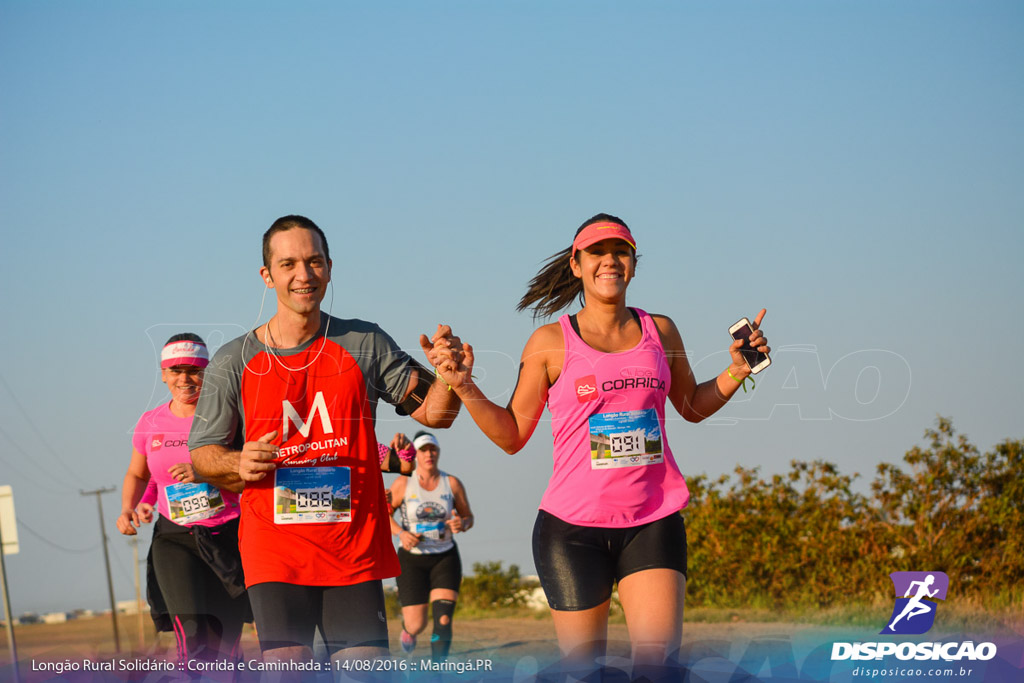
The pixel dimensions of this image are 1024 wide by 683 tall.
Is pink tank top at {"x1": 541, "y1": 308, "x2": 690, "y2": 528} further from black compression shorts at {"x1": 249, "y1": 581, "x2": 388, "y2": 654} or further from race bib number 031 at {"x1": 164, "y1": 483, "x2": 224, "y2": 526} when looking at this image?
race bib number 031 at {"x1": 164, "y1": 483, "x2": 224, "y2": 526}

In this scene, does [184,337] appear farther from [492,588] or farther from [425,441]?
[492,588]

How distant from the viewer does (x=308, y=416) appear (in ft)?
14.6

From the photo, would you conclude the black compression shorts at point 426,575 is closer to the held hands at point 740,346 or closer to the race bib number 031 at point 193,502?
the race bib number 031 at point 193,502

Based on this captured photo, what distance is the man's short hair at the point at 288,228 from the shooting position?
15.1ft

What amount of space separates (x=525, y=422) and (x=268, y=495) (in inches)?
47.0

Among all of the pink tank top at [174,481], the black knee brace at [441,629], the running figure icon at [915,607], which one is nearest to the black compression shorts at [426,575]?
the black knee brace at [441,629]

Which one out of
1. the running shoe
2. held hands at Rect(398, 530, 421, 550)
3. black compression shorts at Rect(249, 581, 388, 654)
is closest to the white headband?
held hands at Rect(398, 530, 421, 550)

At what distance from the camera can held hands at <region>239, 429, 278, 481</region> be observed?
4254 mm

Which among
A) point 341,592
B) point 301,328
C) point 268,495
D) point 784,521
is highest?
point 301,328

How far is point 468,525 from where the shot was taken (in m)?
10.1

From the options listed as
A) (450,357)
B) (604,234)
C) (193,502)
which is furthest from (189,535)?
(604,234)

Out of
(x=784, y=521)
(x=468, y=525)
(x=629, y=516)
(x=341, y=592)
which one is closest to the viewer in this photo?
(x=341, y=592)

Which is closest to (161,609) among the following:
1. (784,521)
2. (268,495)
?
(268,495)

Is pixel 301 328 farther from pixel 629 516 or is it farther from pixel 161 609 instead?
pixel 161 609
